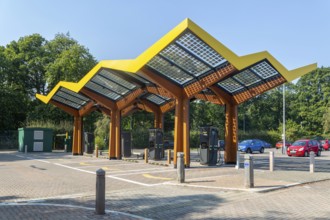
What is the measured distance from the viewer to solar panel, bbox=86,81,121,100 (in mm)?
23597

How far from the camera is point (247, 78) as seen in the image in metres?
19.0

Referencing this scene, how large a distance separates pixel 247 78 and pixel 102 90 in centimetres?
1004

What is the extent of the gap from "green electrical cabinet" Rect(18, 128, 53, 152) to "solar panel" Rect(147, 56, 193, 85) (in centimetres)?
2030

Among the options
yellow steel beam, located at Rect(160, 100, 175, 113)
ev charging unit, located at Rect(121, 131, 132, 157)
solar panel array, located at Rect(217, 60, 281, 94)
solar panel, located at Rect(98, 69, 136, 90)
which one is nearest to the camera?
solar panel array, located at Rect(217, 60, 281, 94)

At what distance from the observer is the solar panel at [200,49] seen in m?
14.6

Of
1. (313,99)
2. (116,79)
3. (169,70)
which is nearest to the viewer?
(169,70)

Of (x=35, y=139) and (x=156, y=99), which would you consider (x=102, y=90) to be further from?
(x=35, y=139)

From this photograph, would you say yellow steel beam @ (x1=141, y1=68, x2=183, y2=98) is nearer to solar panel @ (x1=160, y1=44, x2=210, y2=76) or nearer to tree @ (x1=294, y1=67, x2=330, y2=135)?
solar panel @ (x1=160, y1=44, x2=210, y2=76)

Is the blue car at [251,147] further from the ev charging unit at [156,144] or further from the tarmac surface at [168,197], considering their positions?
the tarmac surface at [168,197]

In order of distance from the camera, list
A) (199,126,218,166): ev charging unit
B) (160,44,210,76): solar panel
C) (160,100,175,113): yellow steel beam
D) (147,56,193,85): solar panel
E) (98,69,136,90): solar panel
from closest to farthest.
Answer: (160,44,210,76): solar panel → (147,56,193,85): solar panel → (199,126,218,166): ev charging unit → (98,69,136,90): solar panel → (160,100,175,113): yellow steel beam

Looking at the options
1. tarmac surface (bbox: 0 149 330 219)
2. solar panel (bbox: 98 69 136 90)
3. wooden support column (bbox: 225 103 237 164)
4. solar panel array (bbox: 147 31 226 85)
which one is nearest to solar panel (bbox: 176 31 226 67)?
solar panel array (bbox: 147 31 226 85)

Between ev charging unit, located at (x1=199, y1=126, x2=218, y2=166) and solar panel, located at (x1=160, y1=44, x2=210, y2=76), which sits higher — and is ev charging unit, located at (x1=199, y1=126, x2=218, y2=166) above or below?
below

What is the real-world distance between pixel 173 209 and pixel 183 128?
10225 millimetres

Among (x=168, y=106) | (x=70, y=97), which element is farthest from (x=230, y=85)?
(x=70, y=97)
